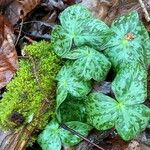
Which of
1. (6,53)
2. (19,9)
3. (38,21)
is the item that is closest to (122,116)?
(6,53)

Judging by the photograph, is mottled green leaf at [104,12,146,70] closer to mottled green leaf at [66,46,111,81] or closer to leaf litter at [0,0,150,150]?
mottled green leaf at [66,46,111,81]

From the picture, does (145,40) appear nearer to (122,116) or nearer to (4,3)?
(122,116)

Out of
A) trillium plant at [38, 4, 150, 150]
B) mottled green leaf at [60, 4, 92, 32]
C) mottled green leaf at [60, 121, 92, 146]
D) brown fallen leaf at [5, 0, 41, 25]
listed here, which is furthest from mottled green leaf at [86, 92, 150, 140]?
brown fallen leaf at [5, 0, 41, 25]

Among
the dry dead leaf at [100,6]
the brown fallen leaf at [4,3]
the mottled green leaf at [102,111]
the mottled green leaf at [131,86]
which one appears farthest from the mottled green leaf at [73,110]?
the brown fallen leaf at [4,3]

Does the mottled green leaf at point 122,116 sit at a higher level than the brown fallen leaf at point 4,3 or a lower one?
lower

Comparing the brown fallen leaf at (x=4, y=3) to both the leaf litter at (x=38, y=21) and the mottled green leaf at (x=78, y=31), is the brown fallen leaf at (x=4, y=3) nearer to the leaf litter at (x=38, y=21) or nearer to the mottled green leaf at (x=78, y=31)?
the leaf litter at (x=38, y=21)

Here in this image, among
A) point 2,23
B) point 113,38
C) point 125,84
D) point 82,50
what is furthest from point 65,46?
point 2,23
